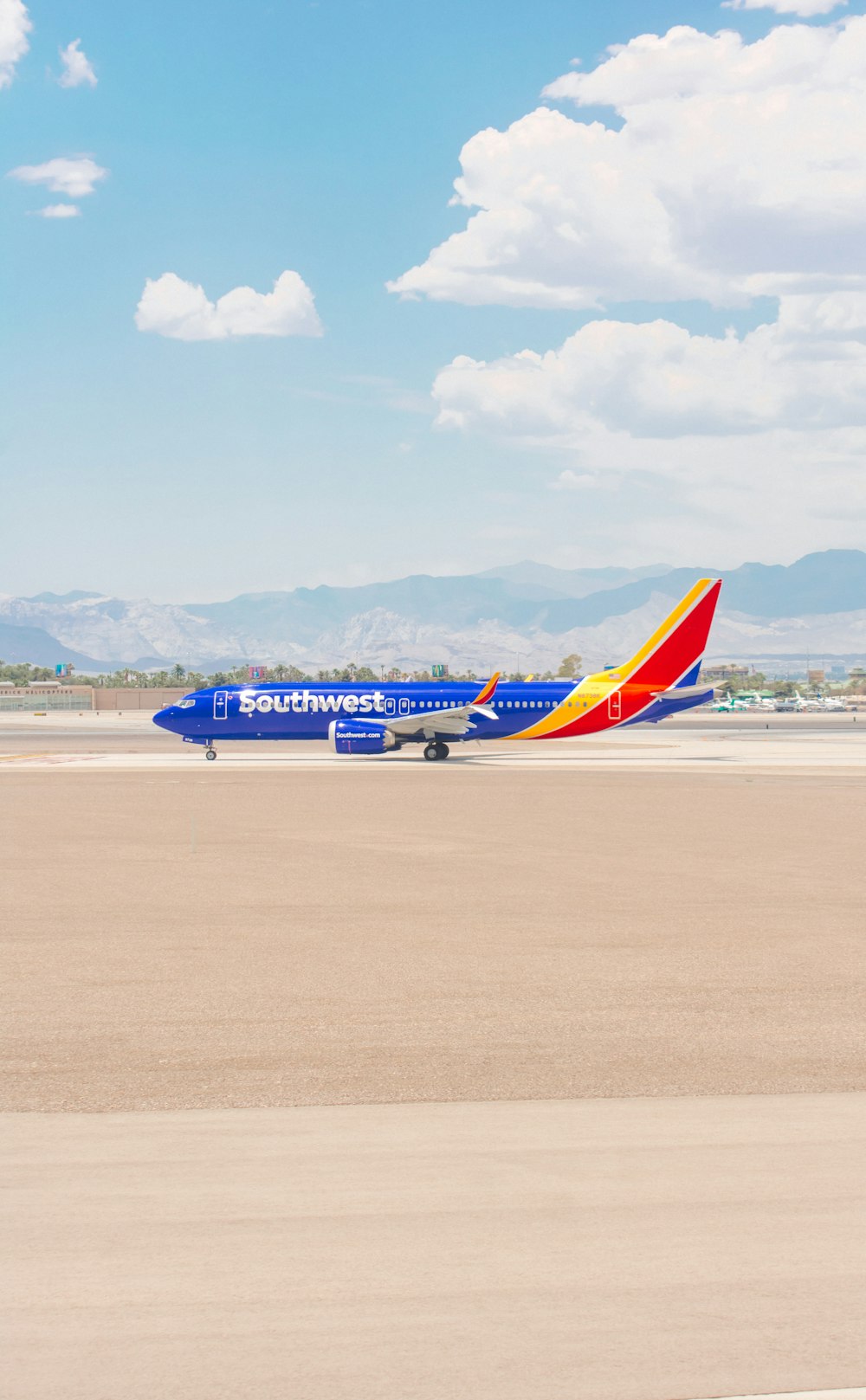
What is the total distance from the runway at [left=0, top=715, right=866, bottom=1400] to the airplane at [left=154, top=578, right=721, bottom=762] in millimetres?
39754

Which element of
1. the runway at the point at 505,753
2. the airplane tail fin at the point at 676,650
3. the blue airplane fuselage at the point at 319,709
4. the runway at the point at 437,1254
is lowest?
the runway at the point at 505,753

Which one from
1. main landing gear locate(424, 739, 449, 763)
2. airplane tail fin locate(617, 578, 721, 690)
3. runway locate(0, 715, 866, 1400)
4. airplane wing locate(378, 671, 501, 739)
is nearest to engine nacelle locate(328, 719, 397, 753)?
airplane wing locate(378, 671, 501, 739)

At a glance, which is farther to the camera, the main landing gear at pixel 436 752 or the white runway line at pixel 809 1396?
the main landing gear at pixel 436 752

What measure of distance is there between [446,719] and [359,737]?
4.67 meters

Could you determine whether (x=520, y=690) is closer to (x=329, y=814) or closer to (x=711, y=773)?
(x=711, y=773)

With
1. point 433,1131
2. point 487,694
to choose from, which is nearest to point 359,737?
point 487,694

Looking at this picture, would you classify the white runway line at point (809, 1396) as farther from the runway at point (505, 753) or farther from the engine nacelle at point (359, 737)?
the engine nacelle at point (359, 737)

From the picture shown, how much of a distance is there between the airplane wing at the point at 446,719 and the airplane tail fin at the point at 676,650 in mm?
7856

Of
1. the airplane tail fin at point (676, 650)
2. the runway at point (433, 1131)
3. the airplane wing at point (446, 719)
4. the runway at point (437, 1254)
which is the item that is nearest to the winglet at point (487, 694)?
the airplane wing at point (446, 719)

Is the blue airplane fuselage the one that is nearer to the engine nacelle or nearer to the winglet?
the winglet

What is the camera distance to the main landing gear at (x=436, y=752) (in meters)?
66.3

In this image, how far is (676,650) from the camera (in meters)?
69.4

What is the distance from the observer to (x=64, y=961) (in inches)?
677

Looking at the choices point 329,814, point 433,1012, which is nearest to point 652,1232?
point 433,1012
